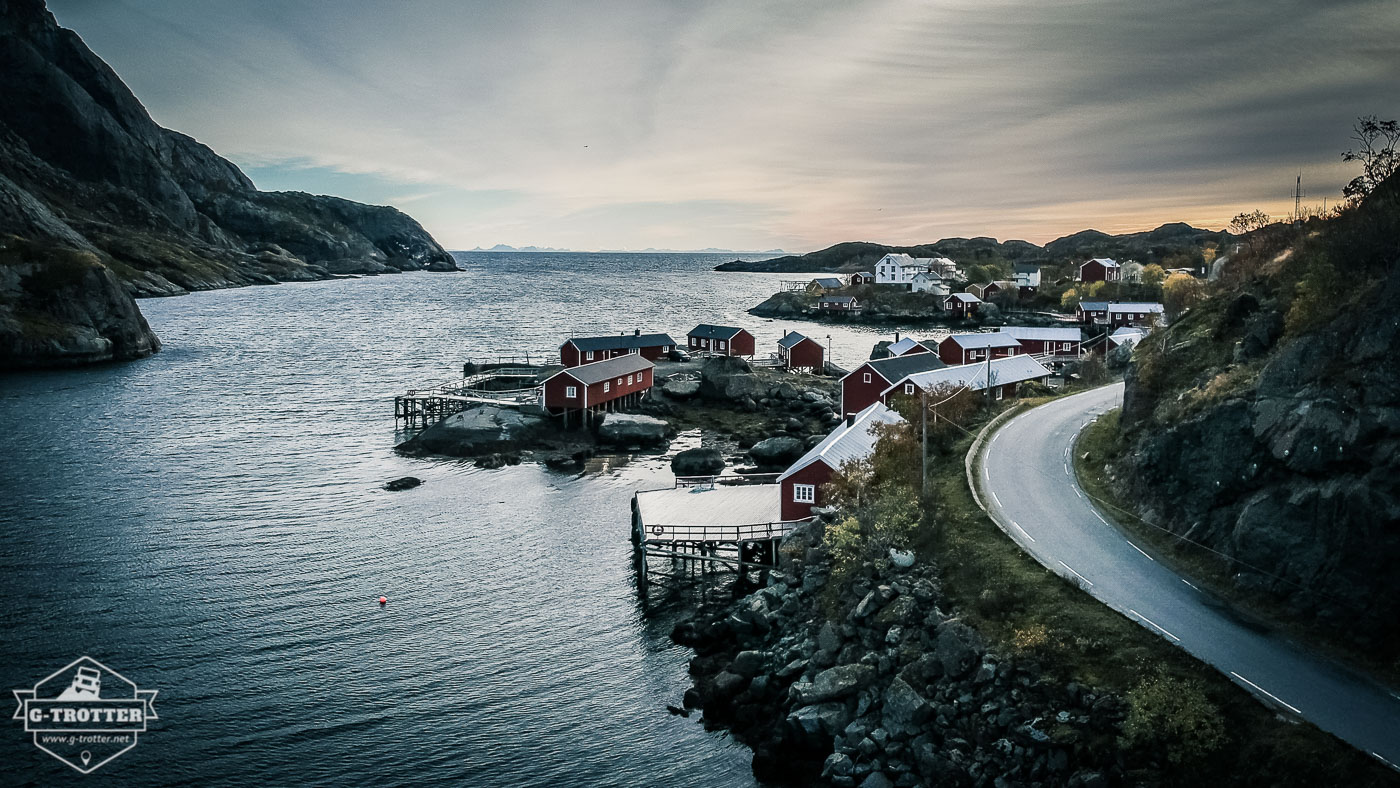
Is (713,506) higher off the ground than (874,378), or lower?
lower

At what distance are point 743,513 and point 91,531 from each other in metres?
32.6

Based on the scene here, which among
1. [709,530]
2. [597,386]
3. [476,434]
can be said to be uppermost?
[597,386]

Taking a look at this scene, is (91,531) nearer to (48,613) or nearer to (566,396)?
(48,613)

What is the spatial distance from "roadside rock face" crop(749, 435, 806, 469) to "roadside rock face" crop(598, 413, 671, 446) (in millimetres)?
9802

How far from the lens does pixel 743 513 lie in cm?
3897

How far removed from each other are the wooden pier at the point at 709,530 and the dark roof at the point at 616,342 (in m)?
40.4

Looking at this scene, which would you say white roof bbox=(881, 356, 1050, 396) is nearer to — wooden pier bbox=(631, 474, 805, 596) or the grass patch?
wooden pier bbox=(631, 474, 805, 596)

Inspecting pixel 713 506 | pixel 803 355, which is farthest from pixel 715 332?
pixel 713 506

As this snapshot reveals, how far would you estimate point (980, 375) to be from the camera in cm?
5775

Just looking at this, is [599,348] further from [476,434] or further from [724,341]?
[476,434]

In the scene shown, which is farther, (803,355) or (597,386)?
(803,355)

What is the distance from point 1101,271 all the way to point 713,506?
144 meters

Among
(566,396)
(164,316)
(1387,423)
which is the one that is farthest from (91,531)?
(164,316)

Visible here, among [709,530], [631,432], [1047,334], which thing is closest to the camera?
[709,530]
